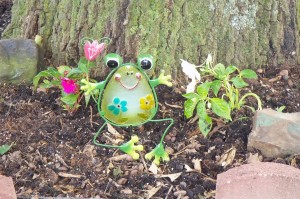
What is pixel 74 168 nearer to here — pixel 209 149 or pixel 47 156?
pixel 47 156

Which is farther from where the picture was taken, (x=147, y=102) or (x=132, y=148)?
(x=147, y=102)

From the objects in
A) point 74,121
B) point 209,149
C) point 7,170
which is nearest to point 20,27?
point 74,121

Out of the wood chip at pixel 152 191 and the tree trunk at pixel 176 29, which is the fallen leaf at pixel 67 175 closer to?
the wood chip at pixel 152 191

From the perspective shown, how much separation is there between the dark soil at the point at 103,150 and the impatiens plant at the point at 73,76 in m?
0.08

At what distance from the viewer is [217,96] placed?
2.90 meters

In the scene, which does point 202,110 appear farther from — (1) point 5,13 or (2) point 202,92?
(1) point 5,13

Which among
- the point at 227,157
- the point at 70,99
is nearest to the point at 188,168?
the point at 227,157

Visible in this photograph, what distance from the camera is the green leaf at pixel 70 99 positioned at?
2723mm

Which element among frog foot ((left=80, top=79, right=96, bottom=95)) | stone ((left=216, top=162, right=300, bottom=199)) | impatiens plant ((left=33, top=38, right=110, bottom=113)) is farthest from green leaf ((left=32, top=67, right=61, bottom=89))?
stone ((left=216, top=162, right=300, bottom=199))

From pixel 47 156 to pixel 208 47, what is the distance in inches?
36.4

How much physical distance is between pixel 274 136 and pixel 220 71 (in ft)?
1.21

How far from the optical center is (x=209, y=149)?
8.67 feet

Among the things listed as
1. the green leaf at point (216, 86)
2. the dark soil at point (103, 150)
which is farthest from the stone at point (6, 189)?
the green leaf at point (216, 86)

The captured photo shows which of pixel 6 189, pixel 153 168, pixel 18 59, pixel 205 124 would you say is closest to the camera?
pixel 6 189
